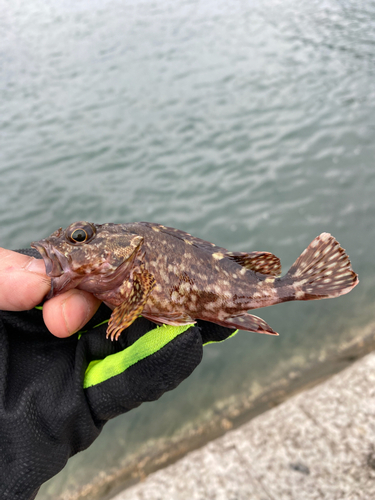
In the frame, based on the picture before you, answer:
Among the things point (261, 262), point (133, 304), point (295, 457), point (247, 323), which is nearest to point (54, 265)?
point (133, 304)

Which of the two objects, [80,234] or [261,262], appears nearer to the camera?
[80,234]

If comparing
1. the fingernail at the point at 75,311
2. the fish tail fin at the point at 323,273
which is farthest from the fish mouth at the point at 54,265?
the fish tail fin at the point at 323,273

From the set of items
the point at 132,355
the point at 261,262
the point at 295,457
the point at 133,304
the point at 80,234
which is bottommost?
the point at 295,457

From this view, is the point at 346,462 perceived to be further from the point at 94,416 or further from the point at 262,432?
the point at 94,416

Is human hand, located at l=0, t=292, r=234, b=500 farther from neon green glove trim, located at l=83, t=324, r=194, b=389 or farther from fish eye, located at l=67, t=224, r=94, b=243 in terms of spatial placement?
fish eye, located at l=67, t=224, r=94, b=243

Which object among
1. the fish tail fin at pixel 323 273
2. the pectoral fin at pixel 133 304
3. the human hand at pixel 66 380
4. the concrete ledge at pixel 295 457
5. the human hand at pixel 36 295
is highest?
the human hand at pixel 36 295

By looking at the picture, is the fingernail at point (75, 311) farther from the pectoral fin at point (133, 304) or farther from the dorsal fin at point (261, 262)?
the dorsal fin at point (261, 262)

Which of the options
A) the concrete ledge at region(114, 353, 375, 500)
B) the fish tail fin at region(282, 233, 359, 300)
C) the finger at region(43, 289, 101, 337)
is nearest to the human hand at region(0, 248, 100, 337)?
the finger at region(43, 289, 101, 337)

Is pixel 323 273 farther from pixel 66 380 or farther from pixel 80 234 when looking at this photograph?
pixel 66 380
